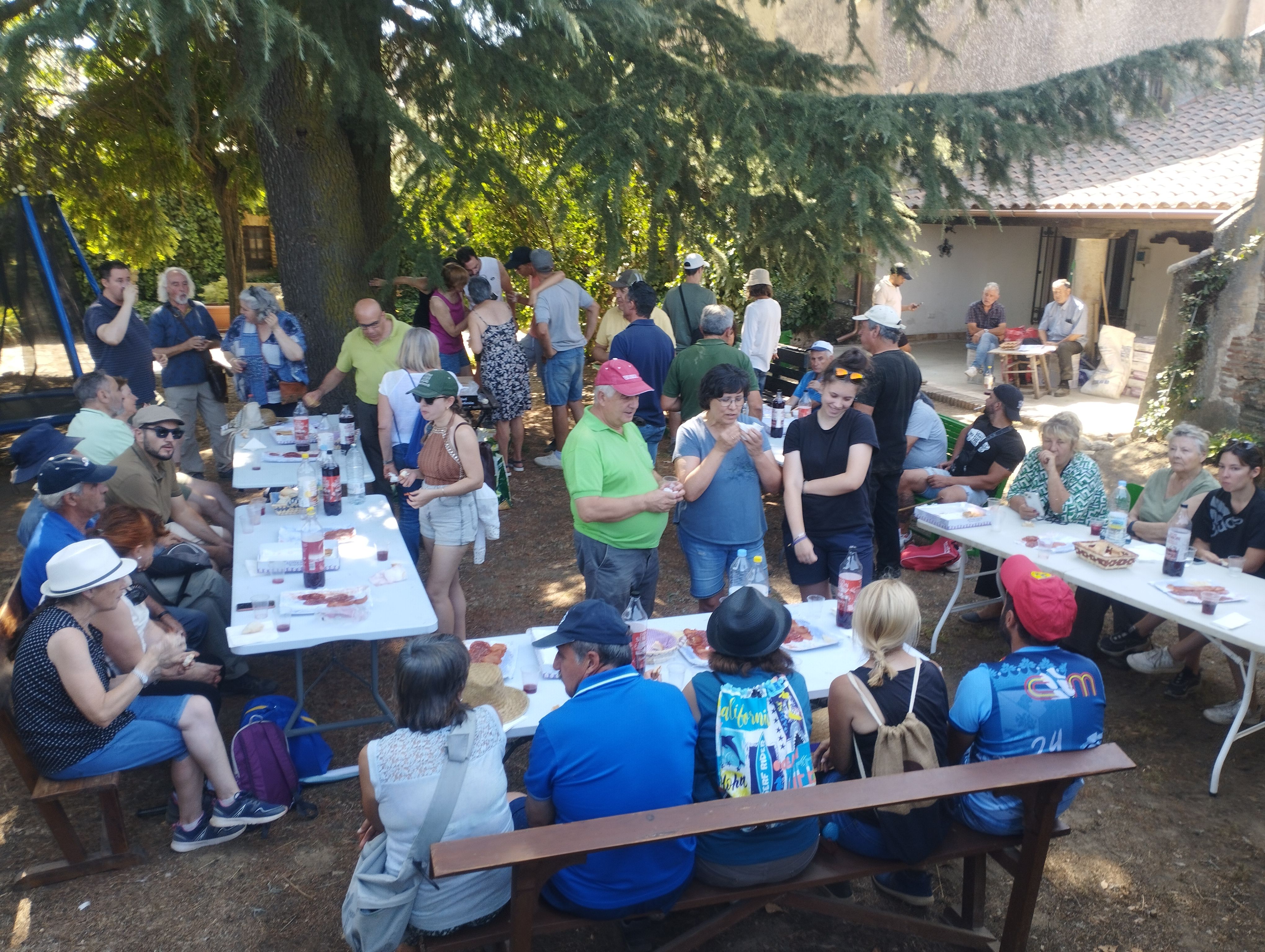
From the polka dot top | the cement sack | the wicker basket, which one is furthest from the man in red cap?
the cement sack

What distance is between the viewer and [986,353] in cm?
1262

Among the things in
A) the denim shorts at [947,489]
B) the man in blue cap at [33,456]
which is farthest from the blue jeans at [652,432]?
the man in blue cap at [33,456]

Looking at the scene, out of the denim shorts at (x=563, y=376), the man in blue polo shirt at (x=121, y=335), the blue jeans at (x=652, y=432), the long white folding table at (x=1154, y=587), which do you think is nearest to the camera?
the long white folding table at (x=1154, y=587)

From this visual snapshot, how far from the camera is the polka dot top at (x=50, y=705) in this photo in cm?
325

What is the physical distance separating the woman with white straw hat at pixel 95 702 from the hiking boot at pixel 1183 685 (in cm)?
460

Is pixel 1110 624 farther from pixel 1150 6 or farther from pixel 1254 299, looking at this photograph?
pixel 1150 6

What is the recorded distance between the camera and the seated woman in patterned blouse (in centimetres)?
520

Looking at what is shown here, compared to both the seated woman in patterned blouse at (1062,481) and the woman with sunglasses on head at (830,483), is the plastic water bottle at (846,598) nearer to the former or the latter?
the woman with sunglasses on head at (830,483)

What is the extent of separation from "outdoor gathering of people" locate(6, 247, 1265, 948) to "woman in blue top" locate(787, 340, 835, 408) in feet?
0.09

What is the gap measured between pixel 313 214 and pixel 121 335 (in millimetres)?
1772

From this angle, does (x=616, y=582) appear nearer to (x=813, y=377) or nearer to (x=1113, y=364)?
(x=813, y=377)

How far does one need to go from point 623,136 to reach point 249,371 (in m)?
3.47

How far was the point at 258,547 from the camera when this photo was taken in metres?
4.55

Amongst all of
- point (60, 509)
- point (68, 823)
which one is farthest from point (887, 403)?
point (68, 823)
